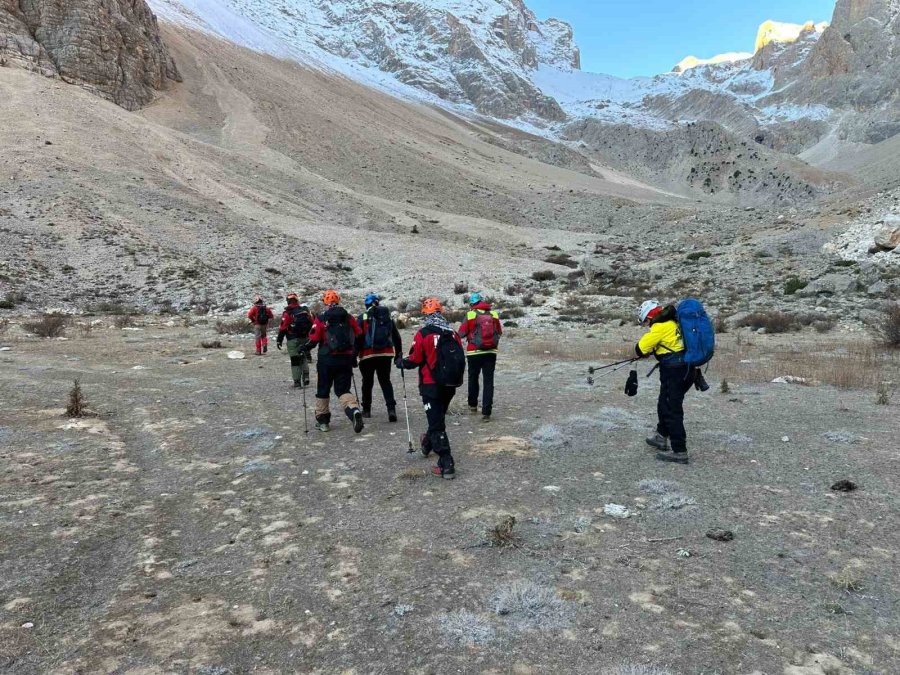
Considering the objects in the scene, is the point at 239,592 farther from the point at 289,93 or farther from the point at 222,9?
the point at 222,9

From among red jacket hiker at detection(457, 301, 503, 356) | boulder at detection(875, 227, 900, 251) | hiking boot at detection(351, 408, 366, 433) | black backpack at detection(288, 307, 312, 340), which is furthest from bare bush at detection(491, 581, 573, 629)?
boulder at detection(875, 227, 900, 251)

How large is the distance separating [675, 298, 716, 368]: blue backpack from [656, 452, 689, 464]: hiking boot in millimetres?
1052

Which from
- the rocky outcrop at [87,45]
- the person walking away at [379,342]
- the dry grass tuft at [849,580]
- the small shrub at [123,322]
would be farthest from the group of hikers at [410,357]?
the rocky outcrop at [87,45]

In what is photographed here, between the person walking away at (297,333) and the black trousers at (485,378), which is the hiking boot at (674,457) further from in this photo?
the person walking away at (297,333)

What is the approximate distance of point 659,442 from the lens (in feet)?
21.3

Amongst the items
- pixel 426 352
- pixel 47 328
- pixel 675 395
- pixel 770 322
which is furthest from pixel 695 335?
pixel 47 328

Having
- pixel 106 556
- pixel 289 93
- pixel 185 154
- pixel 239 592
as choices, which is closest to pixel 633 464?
pixel 239 592

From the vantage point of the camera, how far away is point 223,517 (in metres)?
→ 4.95

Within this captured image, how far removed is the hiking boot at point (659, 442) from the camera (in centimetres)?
646

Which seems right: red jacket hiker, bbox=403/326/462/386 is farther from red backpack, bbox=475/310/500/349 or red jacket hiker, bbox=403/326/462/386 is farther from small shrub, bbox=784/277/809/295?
small shrub, bbox=784/277/809/295

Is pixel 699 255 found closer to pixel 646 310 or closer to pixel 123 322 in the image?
pixel 646 310

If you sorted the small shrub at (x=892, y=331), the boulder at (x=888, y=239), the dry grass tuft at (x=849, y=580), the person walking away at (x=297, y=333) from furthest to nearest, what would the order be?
the boulder at (x=888, y=239)
the small shrub at (x=892, y=331)
the person walking away at (x=297, y=333)
the dry grass tuft at (x=849, y=580)

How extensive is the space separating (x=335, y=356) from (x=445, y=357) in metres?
2.43

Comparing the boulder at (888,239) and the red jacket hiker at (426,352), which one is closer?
the red jacket hiker at (426,352)
